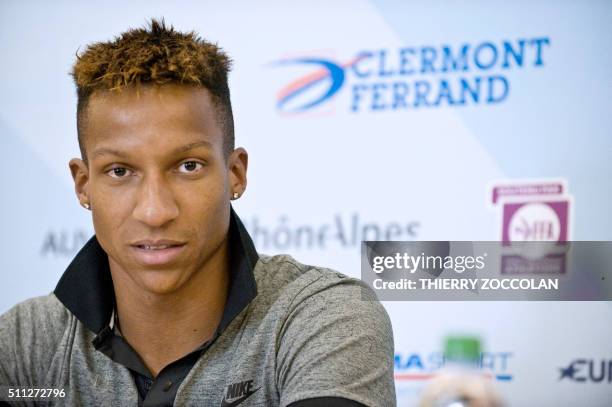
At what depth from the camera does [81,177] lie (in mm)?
1620

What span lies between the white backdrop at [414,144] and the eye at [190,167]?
1137 mm

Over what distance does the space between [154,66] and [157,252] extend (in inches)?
13.6

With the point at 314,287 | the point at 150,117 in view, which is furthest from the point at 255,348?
the point at 150,117

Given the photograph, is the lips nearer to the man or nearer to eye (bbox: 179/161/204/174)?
the man

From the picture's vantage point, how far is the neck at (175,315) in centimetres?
160

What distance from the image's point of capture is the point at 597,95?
2.54 metres

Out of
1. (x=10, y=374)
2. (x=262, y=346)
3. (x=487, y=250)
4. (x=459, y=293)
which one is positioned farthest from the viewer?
(x=487, y=250)

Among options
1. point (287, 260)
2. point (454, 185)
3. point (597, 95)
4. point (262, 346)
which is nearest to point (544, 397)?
point (454, 185)

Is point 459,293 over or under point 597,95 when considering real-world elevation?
under

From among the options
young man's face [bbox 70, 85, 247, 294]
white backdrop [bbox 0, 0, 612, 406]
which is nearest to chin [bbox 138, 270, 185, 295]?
young man's face [bbox 70, 85, 247, 294]

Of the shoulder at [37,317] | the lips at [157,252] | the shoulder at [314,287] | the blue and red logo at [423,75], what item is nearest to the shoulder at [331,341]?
the shoulder at [314,287]

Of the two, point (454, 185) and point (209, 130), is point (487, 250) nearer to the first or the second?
point (454, 185)

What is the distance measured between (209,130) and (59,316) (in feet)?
1.73

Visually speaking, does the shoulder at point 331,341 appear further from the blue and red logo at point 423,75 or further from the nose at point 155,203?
the blue and red logo at point 423,75
